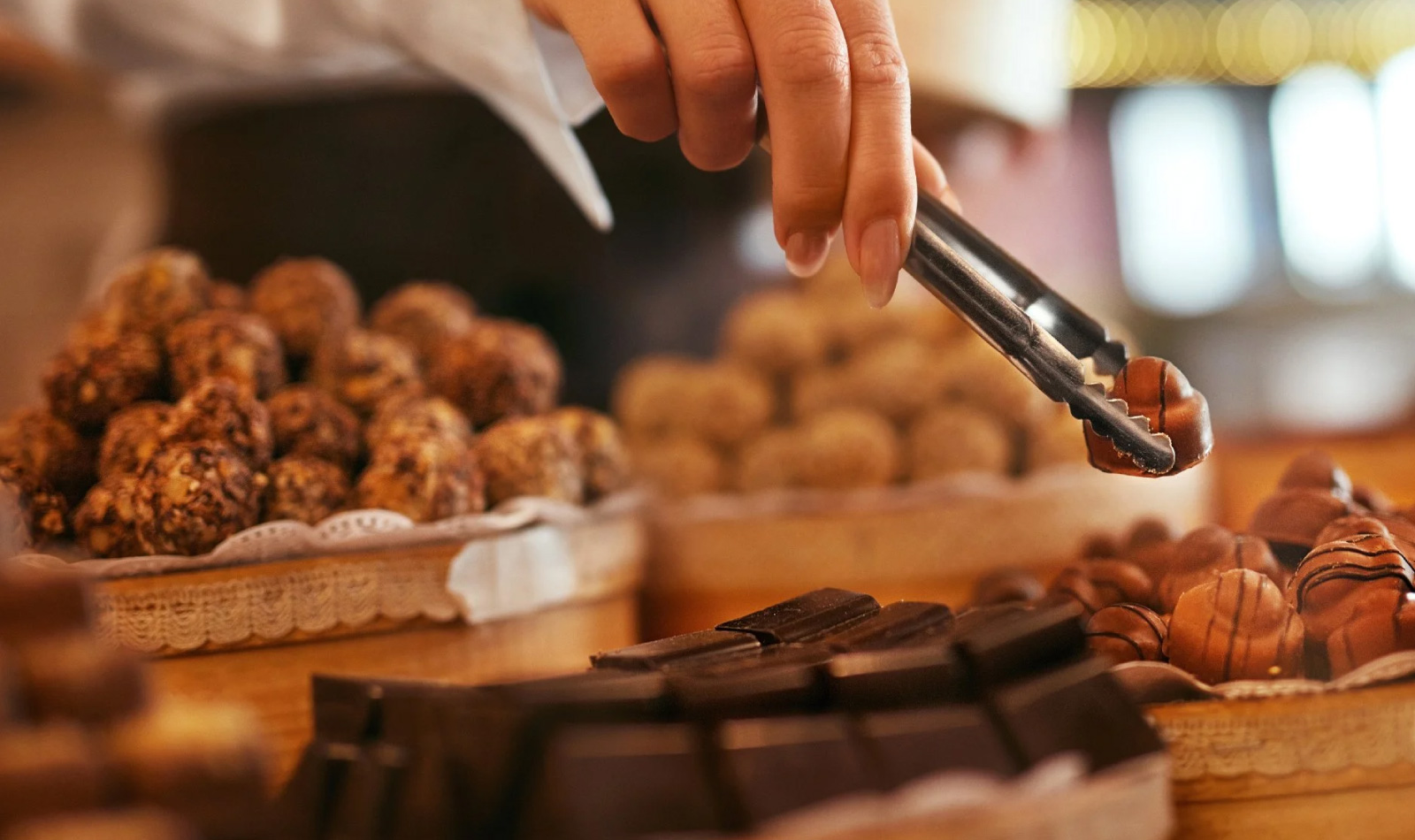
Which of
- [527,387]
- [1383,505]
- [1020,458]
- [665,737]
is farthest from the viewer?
[1020,458]

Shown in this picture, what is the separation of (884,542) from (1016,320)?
701 mm

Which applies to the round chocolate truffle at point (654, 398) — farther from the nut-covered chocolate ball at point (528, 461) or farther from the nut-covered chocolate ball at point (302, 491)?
the nut-covered chocolate ball at point (302, 491)

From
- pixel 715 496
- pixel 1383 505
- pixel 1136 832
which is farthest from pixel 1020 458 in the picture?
pixel 1136 832

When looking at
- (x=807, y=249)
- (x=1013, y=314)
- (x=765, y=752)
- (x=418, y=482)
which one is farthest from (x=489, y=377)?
(x=765, y=752)

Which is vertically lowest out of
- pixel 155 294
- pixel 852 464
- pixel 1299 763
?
pixel 1299 763

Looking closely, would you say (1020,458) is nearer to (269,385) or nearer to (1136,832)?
(269,385)

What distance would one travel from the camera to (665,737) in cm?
53

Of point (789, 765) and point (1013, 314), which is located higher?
point (1013, 314)

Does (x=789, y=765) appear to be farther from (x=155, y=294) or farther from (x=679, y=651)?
(x=155, y=294)

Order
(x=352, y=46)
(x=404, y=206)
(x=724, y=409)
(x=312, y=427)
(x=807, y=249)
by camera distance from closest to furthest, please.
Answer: (x=807, y=249) → (x=312, y=427) → (x=352, y=46) → (x=724, y=409) → (x=404, y=206)

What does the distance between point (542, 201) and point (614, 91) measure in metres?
1.01

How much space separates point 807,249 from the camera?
796mm

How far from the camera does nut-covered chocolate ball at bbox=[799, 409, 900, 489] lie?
1.53 m

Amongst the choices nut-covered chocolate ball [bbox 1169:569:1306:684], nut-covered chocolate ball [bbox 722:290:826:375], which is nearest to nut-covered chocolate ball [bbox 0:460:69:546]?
nut-covered chocolate ball [bbox 1169:569:1306:684]
